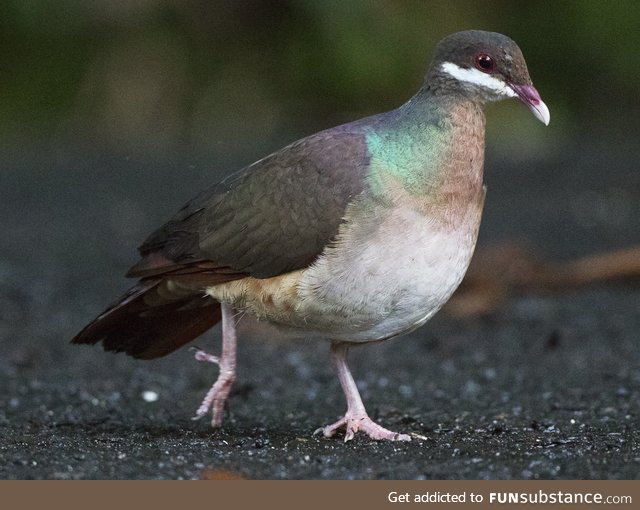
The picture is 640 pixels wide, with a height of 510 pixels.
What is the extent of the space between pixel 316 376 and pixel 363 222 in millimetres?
2474

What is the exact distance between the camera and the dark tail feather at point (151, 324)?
6.07m

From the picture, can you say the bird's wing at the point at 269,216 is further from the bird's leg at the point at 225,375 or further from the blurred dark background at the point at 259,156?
the blurred dark background at the point at 259,156

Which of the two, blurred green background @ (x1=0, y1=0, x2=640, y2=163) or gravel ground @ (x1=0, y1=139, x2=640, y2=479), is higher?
blurred green background @ (x1=0, y1=0, x2=640, y2=163)

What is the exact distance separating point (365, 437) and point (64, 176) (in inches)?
322

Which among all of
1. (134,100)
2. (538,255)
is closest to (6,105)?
(134,100)

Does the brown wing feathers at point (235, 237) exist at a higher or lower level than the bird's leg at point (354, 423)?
higher

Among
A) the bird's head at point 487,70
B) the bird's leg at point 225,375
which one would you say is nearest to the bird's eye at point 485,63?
the bird's head at point 487,70

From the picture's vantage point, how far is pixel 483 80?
5.37 m

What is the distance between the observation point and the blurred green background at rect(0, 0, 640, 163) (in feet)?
43.3

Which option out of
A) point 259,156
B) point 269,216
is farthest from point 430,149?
point 259,156

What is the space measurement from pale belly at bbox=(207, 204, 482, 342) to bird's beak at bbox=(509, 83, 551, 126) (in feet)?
1.61

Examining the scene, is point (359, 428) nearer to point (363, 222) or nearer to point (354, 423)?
point (354, 423)

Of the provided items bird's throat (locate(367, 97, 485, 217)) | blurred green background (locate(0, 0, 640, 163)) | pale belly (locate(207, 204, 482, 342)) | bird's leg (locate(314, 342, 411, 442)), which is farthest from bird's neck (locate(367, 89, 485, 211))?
blurred green background (locate(0, 0, 640, 163))

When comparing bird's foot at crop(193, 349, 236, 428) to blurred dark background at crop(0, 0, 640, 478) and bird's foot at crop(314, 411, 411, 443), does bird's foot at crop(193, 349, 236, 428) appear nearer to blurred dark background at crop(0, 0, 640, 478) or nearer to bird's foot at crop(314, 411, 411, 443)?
blurred dark background at crop(0, 0, 640, 478)
